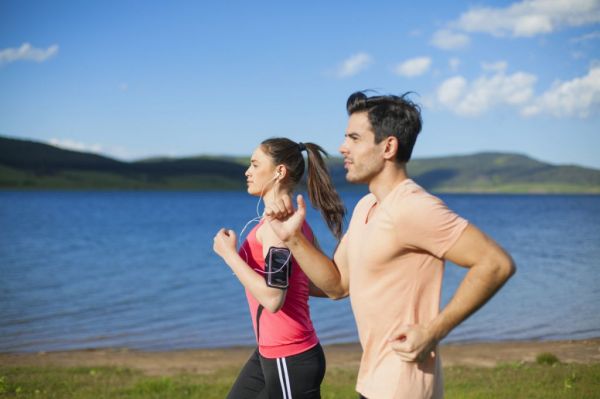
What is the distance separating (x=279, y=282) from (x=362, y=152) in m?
1.05

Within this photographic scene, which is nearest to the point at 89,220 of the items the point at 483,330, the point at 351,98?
the point at 483,330

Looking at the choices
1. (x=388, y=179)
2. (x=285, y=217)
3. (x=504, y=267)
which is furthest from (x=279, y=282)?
(x=504, y=267)

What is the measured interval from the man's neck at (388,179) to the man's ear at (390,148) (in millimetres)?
52

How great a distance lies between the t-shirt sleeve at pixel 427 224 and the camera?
2.95 metres

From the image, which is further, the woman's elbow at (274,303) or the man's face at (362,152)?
the woman's elbow at (274,303)

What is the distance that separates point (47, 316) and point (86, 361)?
684cm

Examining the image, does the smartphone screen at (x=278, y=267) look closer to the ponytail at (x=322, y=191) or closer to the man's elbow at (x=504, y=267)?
the ponytail at (x=322, y=191)

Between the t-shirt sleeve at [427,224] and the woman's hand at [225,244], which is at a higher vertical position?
the t-shirt sleeve at [427,224]

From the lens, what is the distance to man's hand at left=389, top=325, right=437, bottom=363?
2924mm

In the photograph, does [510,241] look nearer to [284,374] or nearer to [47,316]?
[47,316]

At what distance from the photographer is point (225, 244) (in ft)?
12.9

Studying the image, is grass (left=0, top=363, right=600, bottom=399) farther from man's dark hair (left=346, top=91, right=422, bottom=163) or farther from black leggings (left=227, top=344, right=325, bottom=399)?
man's dark hair (left=346, top=91, right=422, bottom=163)

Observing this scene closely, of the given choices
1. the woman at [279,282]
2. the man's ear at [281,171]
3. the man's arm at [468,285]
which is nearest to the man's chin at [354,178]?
the man's arm at [468,285]

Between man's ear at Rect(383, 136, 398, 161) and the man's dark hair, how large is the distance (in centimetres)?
2
